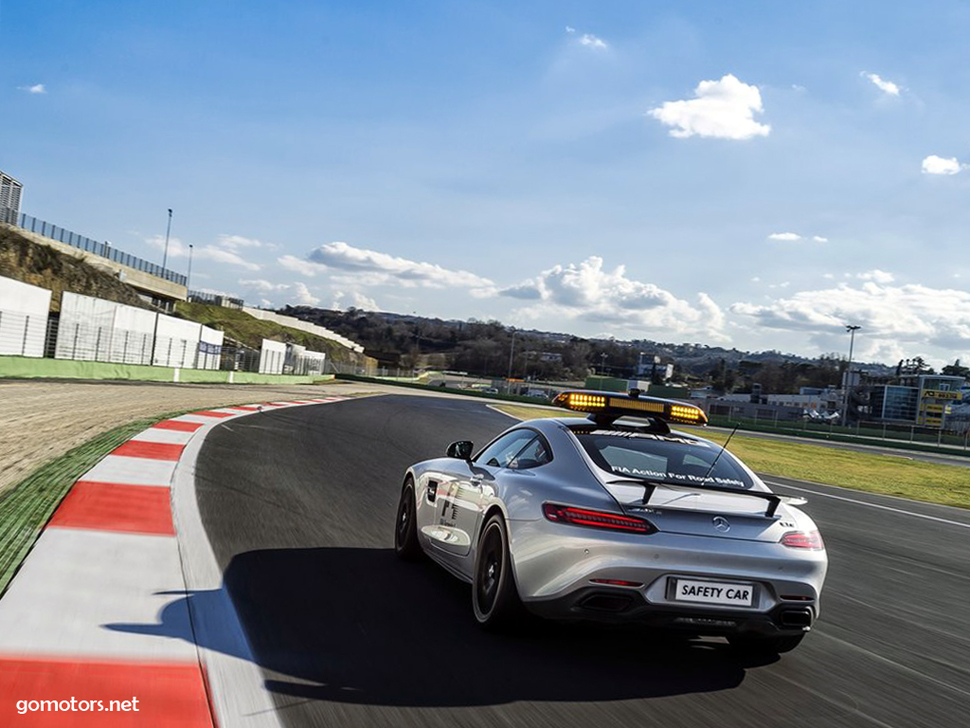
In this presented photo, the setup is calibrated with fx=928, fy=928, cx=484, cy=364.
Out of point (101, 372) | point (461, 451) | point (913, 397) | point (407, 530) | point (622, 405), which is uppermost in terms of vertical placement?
point (913, 397)

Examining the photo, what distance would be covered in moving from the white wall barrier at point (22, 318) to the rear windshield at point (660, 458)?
103 feet

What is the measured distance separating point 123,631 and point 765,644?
3447mm

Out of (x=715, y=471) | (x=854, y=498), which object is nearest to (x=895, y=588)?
(x=715, y=471)

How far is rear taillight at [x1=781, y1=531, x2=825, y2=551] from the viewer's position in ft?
15.9

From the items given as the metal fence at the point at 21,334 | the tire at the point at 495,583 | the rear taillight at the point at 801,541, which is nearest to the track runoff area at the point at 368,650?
the tire at the point at 495,583

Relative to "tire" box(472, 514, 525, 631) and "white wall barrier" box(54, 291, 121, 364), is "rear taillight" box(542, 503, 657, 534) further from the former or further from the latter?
"white wall barrier" box(54, 291, 121, 364)

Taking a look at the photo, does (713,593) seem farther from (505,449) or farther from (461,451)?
(461,451)

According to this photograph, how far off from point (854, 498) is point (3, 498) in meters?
14.6

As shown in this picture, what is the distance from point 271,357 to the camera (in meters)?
71.8

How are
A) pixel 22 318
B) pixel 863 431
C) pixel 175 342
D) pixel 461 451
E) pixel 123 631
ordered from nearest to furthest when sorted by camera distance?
pixel 123 631
pixel 461 451
pixel 22 318
pixel 175 342
pixel 863 431

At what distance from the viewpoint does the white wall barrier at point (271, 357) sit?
68.5 m

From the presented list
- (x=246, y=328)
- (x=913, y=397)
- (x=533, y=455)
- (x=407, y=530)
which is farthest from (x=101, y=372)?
(x=913, y=397)

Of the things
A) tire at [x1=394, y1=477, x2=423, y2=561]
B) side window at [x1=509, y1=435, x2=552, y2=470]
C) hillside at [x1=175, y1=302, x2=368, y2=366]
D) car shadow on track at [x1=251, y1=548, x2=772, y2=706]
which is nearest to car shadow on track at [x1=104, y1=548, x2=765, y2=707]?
car shadow on track at [x1=251, y1=548, x2=772, y2=706]
